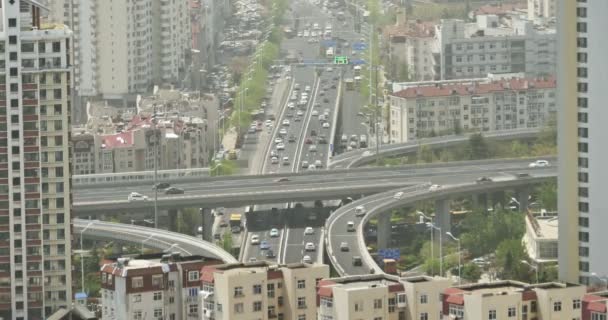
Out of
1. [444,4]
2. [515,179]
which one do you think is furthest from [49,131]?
[444,4]

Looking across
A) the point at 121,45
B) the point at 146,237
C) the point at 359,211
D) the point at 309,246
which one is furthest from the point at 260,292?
the point at 121,45

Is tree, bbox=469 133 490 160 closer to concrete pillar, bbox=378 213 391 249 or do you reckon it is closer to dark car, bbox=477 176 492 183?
dark car, bbox=477 176 492 183

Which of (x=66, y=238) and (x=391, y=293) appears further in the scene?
(x=66, y=238)

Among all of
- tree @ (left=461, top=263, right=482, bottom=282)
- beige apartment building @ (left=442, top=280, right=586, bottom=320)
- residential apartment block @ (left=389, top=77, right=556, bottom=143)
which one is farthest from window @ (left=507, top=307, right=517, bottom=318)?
residential apartment block @ (left=389, top=77, right=556, bottom=143)

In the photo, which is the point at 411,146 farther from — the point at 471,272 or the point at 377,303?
the point at 377,303

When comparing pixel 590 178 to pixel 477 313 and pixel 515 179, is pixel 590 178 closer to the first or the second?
pixel 477 313
